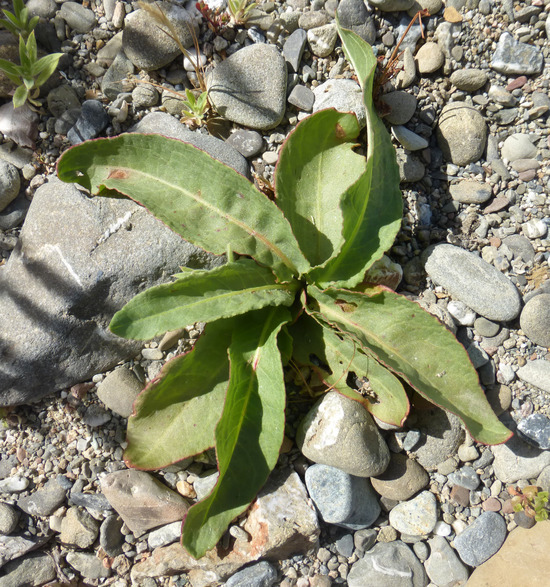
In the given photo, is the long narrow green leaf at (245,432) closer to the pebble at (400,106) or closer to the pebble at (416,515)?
the pebble at (416,515)

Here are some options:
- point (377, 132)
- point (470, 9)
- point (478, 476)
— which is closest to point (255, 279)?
point (377, 132)

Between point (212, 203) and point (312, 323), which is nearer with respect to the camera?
point (212, 203)

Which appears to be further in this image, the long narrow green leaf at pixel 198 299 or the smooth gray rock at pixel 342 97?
the smooth gray rock at pixel 342 97

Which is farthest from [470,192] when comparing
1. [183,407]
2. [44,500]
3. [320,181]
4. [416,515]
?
[44,500]

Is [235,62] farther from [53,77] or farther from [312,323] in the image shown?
[312,323]

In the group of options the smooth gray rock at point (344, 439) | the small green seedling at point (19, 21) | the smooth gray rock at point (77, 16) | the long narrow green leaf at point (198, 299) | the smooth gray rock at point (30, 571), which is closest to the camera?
the long narrow green leaf at point (198, 299)

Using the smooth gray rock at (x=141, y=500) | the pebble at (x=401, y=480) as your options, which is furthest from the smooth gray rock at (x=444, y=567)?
the smooth gray rock at (x=141, y=500)

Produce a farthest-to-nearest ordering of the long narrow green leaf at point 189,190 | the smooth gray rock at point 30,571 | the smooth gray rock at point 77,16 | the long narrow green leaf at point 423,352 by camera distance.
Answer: the smooth gray rock at point 77,16 → the smooth gray rock at point 30,571 → the long narrow green leaf at point 189,190 → the long narrow green leaf at point 423,352
